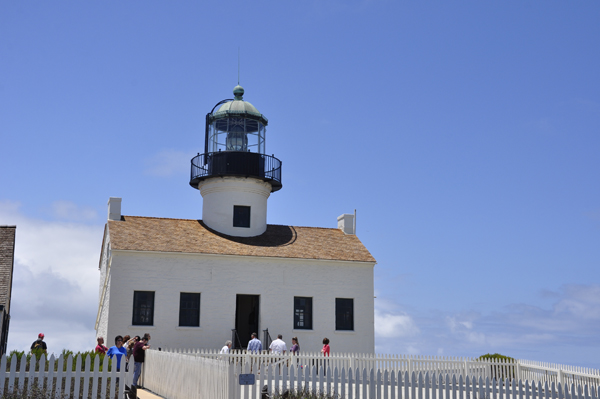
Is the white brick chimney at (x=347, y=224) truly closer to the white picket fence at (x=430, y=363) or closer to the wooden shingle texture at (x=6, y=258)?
the white picket fence at (x=430, y=363)

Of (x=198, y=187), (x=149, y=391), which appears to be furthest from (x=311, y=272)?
(x=149, y=391)

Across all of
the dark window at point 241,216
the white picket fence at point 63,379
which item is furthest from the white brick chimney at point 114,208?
the white picket fence at point 63,379

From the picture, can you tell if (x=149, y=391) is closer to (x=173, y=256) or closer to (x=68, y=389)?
(x=68, y=389)

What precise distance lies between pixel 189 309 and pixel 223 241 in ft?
11.2

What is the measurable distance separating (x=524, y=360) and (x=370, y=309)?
285 inches

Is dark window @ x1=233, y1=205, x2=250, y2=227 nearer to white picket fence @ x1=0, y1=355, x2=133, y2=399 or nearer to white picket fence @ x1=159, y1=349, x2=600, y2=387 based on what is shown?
white picket fence @ x1=159, y1=349, x2=600, y2=387

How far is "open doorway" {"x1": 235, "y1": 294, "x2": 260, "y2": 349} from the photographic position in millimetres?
27781

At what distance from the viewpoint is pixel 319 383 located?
11.6 m

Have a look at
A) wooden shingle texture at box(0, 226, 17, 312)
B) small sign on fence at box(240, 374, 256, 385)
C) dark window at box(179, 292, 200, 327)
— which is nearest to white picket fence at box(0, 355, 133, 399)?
small sign on fence at box(240, 374, 256, 385)

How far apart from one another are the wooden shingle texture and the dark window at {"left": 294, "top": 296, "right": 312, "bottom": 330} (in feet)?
36.5

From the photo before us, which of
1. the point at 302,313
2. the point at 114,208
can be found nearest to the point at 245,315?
the point at 302,313

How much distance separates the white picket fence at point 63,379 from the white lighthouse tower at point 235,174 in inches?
669

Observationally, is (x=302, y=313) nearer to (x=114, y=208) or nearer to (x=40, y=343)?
(x=114, y=208)

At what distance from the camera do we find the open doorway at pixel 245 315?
27781 mm
